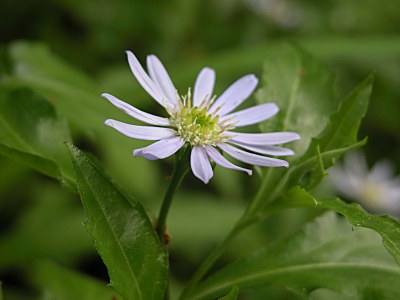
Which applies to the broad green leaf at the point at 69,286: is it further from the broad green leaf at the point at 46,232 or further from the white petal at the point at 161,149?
the white petal at the point at 161,149

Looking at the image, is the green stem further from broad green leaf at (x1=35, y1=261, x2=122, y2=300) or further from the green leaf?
broad green leaf at (x1=35, y1=261, x2=122, y2=300)

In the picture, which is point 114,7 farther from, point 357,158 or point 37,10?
point 357,158

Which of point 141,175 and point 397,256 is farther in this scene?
point 141,175

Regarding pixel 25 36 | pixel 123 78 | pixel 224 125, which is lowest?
pixel 224 125

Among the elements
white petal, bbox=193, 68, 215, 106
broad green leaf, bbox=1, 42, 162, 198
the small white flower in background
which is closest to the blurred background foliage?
broad green leaf, bbox=1, 42, 162, 198

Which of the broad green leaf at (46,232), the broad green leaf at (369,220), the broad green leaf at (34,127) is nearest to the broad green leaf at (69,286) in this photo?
the broad green leaf at (46,232)

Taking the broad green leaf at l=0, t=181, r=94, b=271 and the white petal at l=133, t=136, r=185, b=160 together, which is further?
the broad green leaf at l=0, t=181, r=94, b=271

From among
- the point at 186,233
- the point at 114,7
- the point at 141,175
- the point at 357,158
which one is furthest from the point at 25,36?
the point at 357,158
